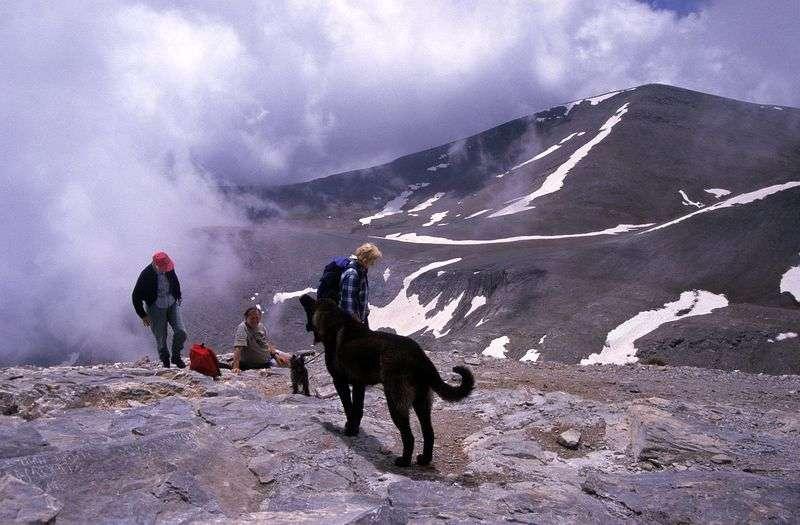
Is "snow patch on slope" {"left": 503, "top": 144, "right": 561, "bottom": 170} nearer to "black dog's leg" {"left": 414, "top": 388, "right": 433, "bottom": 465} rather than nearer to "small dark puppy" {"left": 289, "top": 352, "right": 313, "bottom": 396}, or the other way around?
"small dark puppy" {"left": 289, "top": 352, "right": 313, "bottom": 396}

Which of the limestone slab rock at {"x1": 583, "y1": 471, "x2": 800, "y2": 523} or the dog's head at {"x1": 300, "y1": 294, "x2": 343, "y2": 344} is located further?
the dog's head at {"x1": 300, "y1": 294, "x2": 343, "y2": 344}

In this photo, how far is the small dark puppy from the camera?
10.8m

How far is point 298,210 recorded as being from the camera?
165 m

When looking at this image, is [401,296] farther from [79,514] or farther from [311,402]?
[79,514]

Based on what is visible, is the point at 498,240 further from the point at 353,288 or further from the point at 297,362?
the point at 353,288

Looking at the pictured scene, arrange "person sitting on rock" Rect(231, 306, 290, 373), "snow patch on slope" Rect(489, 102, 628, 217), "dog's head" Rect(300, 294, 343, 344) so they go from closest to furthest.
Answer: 1. "dog's head" Rect(300, 294, 343, 344)
2. "person sitting on rock" Rect(231, 306, 290, 373)
3. "snow patch on slope" Rect(489, 102, 628, 217)

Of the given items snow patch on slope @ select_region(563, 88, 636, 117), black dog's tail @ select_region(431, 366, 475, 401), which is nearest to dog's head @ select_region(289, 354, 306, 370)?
black dog's tail @ select_region(431, 366, 475, 401)

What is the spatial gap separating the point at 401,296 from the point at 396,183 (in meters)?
115

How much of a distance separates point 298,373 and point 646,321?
32.5 meters

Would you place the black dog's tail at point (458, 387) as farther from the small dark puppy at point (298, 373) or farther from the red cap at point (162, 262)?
the red cap at point (162, 262)

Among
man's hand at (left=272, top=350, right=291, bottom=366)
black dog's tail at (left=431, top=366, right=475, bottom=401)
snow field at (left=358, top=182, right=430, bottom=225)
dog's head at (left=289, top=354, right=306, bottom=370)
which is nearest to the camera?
black dog's tail at (left=431, top=366, right=475, bottom=401)

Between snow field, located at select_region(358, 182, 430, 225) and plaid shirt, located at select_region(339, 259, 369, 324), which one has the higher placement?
snow field, located at select_region(358, 182, 430, 225)

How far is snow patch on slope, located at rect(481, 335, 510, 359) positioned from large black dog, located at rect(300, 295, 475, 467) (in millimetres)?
28610

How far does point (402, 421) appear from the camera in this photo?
700 centimetres
